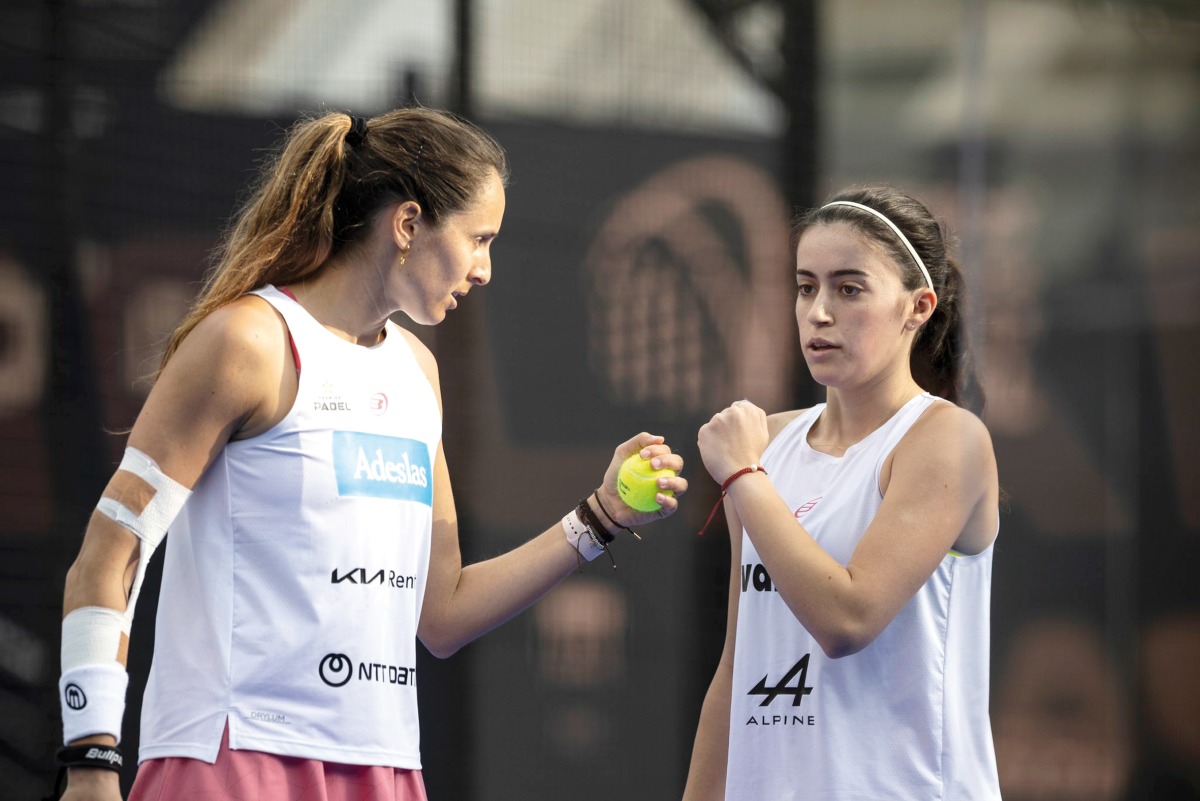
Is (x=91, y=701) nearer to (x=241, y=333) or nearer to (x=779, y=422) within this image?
(x=241, y=333)

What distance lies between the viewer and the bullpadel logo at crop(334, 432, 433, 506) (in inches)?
71.7

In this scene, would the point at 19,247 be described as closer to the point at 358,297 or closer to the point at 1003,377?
the point at 358,297

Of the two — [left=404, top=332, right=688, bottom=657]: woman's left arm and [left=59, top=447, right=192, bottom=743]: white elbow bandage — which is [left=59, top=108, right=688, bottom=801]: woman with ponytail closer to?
[left=59, top=447, right=192, bottom=743]: white elbow bandage

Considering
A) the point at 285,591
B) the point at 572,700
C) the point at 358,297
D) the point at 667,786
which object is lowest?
the point at 667,786

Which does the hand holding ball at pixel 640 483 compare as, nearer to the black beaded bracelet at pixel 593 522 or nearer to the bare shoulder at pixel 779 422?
the black beaded bracelet at pixel 593 522

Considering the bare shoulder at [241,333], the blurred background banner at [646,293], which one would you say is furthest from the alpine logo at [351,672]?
the blurred background banner at [646,293]

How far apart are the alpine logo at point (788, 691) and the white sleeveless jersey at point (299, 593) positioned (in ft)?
1.53

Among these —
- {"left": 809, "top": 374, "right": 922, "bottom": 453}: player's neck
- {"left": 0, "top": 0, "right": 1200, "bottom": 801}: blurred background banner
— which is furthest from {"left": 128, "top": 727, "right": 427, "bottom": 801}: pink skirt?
{"left": 0, "top": 0, "right": 1200, "bottom": 801}: blurred background banner

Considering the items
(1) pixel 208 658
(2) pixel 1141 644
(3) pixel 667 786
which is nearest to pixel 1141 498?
(2) pixel 1141 644

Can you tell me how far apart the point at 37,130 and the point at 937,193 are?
1.82 metres

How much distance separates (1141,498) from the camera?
283 centimetres

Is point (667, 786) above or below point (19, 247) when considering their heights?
below

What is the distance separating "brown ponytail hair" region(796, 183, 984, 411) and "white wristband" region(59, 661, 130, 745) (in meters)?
1.14

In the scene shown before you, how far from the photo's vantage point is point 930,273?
A: 2041 mm
